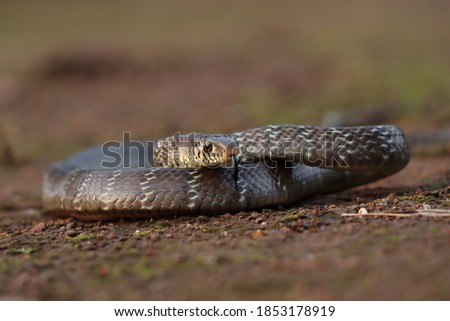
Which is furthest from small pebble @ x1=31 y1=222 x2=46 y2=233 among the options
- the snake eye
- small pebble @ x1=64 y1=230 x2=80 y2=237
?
the snake eye

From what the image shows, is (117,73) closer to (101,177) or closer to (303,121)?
(303,121)

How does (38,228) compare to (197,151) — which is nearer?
(197,151)

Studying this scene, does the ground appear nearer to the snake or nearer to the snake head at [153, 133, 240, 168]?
the snake

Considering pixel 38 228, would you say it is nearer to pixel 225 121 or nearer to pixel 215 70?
pixel 225 121
